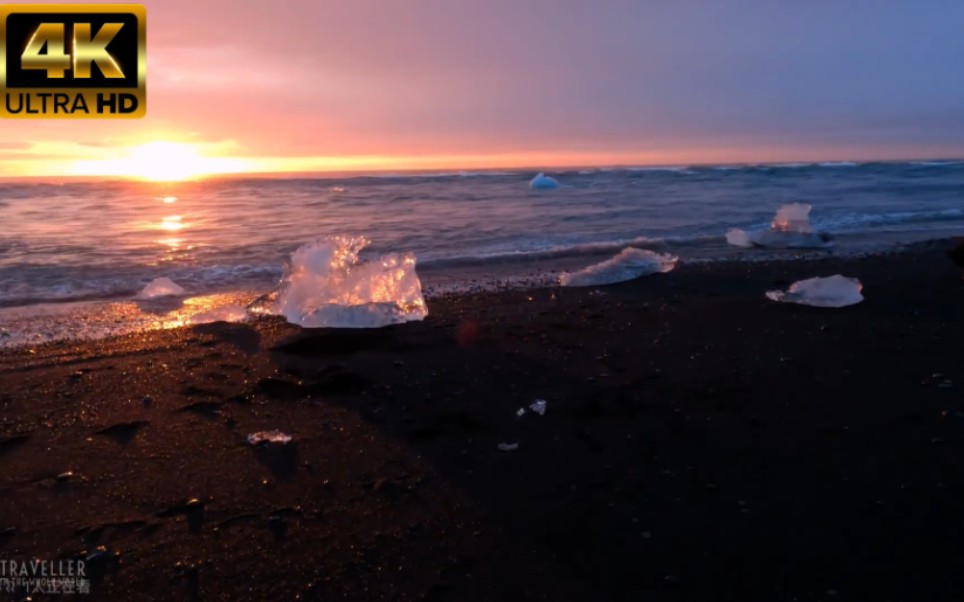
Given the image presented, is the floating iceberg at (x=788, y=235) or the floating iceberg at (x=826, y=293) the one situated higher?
the floating iceberg at (x=788, y=235)

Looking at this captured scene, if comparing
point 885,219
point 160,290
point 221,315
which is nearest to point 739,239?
point 885,219

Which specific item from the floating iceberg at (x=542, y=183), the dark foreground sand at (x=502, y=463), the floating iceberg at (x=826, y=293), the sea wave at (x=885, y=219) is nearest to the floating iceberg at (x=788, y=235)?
the sea wave at (x=885, y=219)

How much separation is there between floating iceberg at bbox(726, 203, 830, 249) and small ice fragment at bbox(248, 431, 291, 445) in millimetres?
9885

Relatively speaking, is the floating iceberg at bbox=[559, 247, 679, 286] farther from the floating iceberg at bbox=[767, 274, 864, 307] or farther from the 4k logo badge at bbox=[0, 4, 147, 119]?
the 4k logo badge at bbox=[0, 4, 147, 119]

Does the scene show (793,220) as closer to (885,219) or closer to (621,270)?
(621,270)

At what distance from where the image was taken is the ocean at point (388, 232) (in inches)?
375

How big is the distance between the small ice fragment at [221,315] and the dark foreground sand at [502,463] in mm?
883

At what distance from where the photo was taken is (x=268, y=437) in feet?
13.8

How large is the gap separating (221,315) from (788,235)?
29.9ft

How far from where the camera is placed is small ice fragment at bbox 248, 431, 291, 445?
13.7ft

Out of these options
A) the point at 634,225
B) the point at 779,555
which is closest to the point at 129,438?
the point at 779,555

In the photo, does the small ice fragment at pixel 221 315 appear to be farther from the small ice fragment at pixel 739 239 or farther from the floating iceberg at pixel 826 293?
the small ice fragment at pixel 739 239

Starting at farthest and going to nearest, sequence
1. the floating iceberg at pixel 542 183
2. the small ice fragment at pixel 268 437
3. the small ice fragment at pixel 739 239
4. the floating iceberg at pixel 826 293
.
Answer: the floating iceberg at pixel 542 183 → the small ice fragment at pixel 739 239 → the floating iceberg at pixel 826 293 → the small ice fragment at pixel 268 437

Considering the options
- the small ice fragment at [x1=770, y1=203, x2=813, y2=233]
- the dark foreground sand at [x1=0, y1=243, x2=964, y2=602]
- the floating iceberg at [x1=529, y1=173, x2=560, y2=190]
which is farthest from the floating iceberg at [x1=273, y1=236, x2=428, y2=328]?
the floating iceberg at [x1=529, y1=173, x2=560, y2=190]
